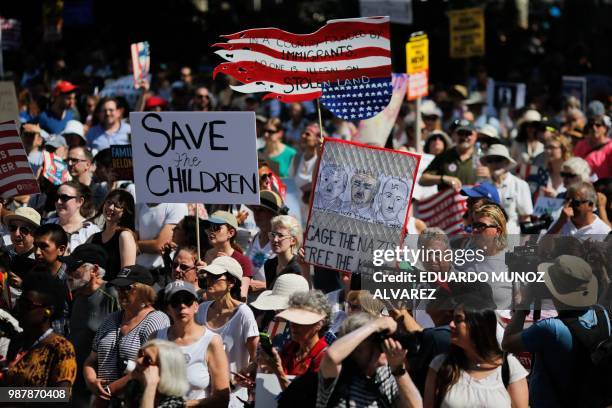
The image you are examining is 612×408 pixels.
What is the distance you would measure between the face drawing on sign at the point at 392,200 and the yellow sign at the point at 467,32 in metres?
11.8

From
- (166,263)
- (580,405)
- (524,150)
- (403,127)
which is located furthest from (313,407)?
(403,127)

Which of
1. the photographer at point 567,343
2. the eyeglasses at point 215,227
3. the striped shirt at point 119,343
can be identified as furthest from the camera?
the eyeglasses at point 215,227

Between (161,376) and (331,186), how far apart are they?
2568 millimetres

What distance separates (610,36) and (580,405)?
2156cm

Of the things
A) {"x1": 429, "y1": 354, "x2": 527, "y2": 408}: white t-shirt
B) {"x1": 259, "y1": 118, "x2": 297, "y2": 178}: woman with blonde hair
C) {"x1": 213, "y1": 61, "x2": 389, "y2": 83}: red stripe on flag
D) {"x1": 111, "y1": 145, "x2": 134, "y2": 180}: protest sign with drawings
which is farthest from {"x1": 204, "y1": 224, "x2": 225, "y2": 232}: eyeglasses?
{"x1": 259, "y1": 118, "x2": 297, "y2": 178}: woman with blonde hair

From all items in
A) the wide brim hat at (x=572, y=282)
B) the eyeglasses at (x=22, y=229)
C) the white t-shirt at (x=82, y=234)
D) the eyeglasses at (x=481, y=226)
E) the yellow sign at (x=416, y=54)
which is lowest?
the white t-shirt at (x=82, y=234)

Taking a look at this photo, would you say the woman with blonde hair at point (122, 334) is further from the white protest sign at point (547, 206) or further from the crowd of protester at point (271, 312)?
the white protest sign at point (547, 206)

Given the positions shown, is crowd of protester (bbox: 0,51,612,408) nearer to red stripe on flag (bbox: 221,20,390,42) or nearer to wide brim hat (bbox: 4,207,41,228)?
wide brim hat (bbox: 4,207,41,228)

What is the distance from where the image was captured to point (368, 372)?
5.90 metres

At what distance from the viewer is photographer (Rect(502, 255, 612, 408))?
6.33 metres

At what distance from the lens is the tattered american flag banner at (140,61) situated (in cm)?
1506

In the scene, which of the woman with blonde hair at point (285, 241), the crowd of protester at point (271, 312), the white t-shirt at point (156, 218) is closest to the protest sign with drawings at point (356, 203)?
the crowd of protester at point (271, 312)

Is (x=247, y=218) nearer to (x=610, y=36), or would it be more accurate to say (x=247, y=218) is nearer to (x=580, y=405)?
(x=580, y=405)

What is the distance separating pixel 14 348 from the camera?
23.1 feet
